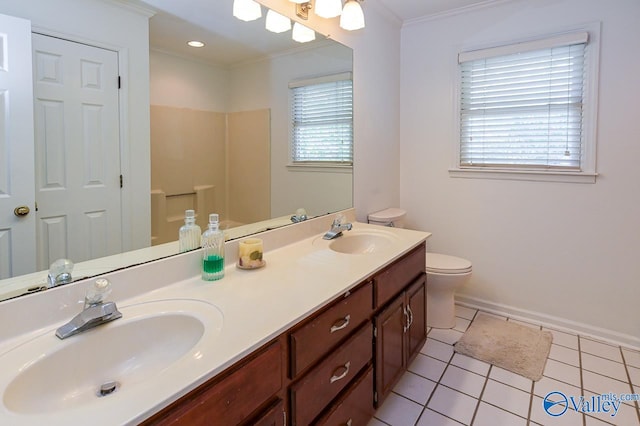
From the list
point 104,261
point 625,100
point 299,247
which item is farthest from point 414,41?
point 104,261

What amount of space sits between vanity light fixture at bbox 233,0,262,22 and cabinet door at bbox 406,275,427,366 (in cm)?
148

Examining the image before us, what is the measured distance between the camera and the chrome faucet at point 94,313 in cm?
94

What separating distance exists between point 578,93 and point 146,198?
2.54 m

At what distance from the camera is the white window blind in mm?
2346

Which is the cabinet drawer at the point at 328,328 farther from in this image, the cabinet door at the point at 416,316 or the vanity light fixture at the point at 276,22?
the vanity light fixture at the point at 276,22

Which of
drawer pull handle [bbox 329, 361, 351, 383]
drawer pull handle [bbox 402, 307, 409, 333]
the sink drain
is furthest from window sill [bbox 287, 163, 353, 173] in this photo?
the sink drain

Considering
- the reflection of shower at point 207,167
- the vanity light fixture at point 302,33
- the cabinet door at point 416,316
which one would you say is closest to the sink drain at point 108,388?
the reflection of shower at point 207,167

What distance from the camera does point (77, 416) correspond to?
2.16 ft

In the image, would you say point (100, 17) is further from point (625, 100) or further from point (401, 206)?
point (625, 100)

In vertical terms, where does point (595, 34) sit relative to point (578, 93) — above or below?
above

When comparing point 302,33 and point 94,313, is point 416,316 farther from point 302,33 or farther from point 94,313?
point 302,33

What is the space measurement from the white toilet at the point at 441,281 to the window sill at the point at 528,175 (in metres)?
0.60

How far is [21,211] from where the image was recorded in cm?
100

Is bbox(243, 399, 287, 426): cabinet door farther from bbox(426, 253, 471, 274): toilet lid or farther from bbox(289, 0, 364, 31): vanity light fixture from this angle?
bbox(289, 0, 364, 31): vanity light fixture
